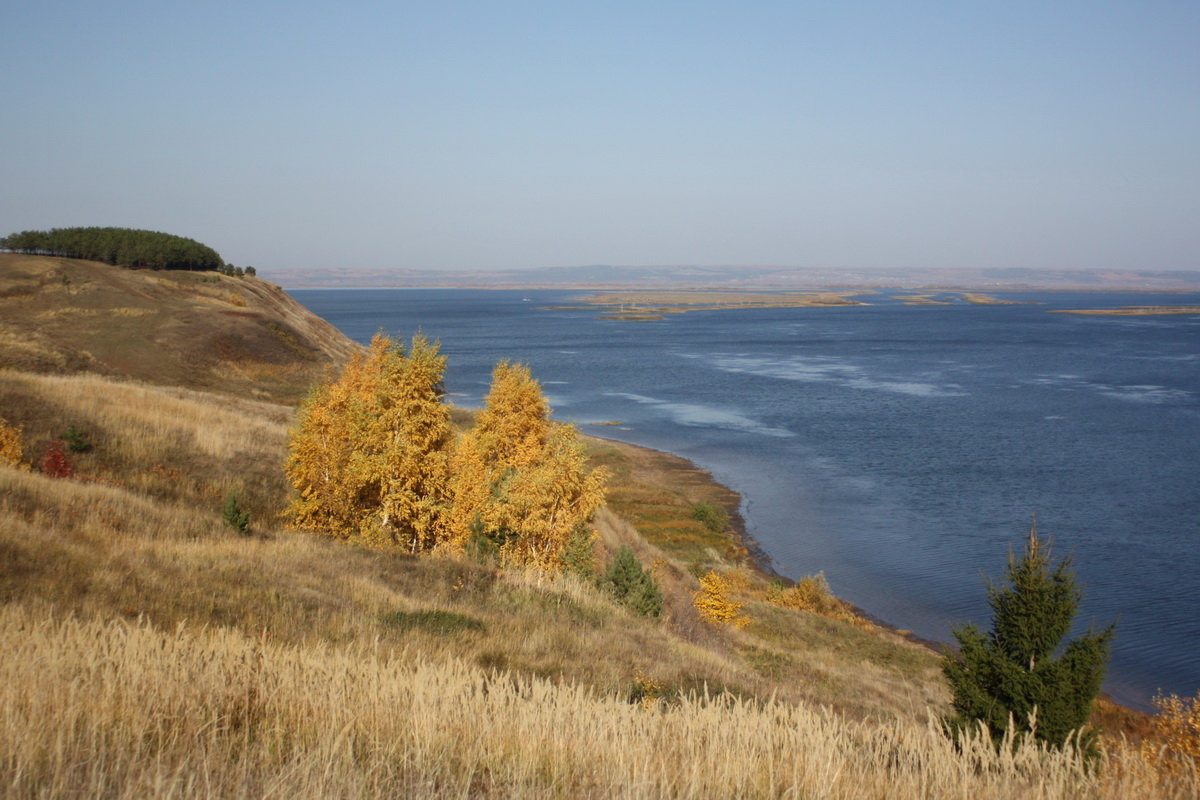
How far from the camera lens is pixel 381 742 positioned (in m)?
4.73

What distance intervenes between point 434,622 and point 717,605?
16.4 m

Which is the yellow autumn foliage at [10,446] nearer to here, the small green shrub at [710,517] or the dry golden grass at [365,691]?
the dry golden grass at [365,691]

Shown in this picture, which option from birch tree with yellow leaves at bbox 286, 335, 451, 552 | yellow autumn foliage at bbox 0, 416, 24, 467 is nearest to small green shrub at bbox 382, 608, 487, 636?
birch tree with yellow leaves at bbox 286, 335, 451, 552

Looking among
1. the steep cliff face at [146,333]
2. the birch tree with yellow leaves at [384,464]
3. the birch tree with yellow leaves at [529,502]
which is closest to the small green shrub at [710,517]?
the birch tree with yellow leaves at [529,502]

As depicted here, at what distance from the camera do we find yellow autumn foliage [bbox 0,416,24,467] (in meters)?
17.8

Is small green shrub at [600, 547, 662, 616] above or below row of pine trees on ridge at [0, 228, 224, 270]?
below

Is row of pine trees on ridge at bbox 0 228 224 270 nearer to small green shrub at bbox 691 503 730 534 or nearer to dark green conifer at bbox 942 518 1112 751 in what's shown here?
small green shrub at bbox 691 503 730 534

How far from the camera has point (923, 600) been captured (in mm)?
30391

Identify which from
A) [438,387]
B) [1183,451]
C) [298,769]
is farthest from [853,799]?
[1183,451]

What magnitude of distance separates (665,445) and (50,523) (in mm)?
47920

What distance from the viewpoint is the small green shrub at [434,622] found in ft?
28.8

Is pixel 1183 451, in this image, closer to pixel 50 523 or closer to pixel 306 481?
pixel 306 481

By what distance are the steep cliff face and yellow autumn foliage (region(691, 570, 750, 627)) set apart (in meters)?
33.1

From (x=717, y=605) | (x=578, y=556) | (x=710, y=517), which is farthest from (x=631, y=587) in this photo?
(x=710, y=517)
